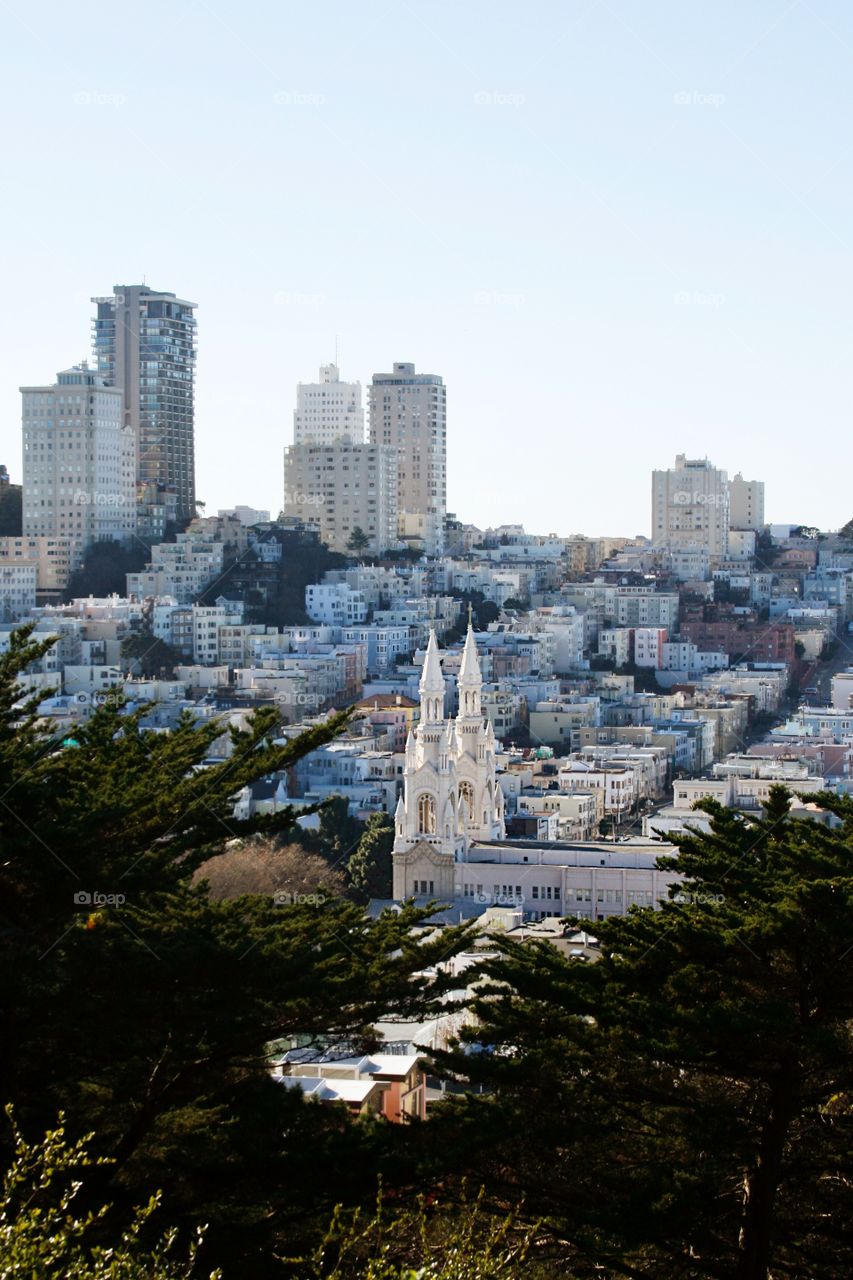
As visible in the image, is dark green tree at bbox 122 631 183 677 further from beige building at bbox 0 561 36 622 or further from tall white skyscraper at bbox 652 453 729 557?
tall white skyscraper at bbox 652 453 729 557

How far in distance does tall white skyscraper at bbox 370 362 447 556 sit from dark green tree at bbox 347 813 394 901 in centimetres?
4503

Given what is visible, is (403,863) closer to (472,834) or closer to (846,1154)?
(472,834)

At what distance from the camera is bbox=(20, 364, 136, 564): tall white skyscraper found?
5109 cm

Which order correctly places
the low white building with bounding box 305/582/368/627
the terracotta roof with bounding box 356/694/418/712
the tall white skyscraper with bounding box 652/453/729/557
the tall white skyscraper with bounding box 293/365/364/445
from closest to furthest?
the terracotta roof with bounding box 356/694/418/712, the low white building with bounding box 305/582/368/627, the tall white skyscraper with bounding box 652/453/729/557, the tall white skyscraper with bounding box 293/365/364/445

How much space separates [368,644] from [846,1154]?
130 feet

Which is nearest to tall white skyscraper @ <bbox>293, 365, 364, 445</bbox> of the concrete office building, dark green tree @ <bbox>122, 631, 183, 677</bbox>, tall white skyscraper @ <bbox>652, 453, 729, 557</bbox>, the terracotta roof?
tall white skyscraper @ <bbox>652, 453, 729, 557</bbox>

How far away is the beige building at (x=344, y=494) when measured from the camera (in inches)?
2318

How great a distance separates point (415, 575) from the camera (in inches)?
2052

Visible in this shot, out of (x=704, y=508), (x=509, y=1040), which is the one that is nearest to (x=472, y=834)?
(x=509, y=1040)

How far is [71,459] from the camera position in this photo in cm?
5166

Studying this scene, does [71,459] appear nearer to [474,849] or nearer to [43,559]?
[43,559]

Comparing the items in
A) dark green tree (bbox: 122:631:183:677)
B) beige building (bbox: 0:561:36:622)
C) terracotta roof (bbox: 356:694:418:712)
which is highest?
beige building (bbox: 0:561:36:622)

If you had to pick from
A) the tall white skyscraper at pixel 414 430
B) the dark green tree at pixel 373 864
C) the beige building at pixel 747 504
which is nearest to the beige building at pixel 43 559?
the tall white skyscraper at pixel 414 430

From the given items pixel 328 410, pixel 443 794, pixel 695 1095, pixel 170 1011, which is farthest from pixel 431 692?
pixel 328 410
